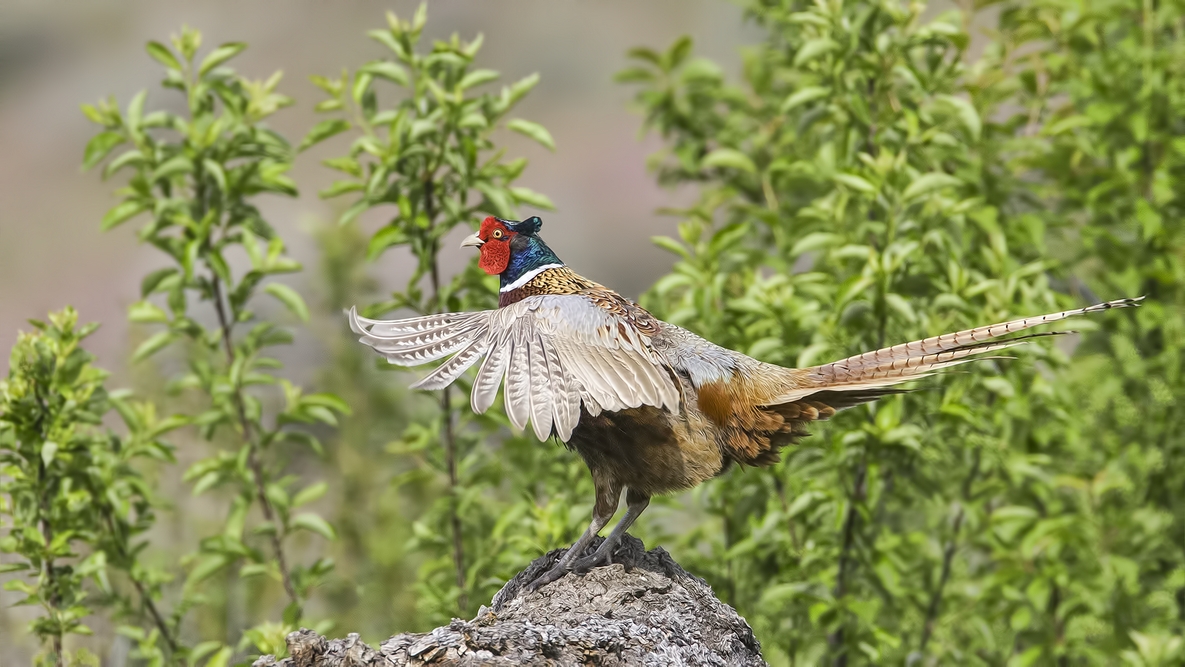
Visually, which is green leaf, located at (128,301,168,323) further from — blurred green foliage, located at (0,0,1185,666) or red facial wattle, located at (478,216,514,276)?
red facial wattle, located at (478,216,514,276)

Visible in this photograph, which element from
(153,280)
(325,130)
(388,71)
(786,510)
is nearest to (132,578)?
(153,280)

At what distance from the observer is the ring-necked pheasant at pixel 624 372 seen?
3461 millimetres

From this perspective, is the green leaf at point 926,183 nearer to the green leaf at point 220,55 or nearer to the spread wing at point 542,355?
the spread wing at point 542,355

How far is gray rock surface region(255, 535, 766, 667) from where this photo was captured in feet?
9.53

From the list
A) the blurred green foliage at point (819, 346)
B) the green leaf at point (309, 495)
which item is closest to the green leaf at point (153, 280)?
the blurred green foliage at point (819, 346)

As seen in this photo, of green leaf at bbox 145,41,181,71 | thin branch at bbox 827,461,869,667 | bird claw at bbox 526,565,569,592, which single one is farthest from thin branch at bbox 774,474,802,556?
green leaf at bbox 145,41,181,71

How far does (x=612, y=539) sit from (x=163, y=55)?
3531 millimetres

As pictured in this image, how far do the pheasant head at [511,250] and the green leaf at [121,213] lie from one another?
2367 mm

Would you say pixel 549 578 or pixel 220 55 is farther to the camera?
pixel 220 55

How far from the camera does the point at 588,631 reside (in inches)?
126

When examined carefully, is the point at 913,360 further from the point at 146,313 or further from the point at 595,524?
the point at 146,313

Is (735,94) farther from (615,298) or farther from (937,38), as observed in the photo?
(615,298)

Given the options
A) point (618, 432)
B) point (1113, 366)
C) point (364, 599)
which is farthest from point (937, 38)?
point (364, 599)

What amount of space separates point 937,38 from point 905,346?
9.05 ft
